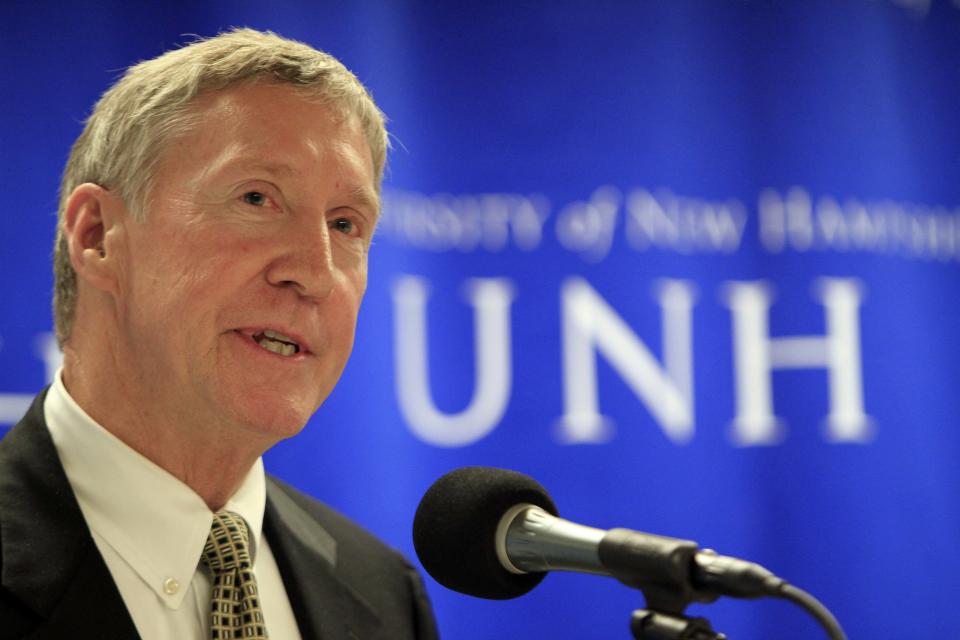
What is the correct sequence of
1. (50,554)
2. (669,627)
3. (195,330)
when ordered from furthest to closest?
(195,330) < (50,554) < (669,627)

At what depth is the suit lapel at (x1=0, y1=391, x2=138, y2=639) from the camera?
1.43 metres

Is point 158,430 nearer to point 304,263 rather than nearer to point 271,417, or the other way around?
point 271,417

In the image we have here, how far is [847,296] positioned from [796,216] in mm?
274

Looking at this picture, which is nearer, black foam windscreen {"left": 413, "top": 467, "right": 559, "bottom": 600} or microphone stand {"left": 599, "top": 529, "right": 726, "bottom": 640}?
microphone stand {"left": 599, "top": 529, "right": 726, "bottom": 640}

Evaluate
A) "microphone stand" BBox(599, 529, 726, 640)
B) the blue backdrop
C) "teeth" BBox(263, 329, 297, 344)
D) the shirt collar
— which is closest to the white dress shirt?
the shirt collar

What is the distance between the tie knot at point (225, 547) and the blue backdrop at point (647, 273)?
1.08 m

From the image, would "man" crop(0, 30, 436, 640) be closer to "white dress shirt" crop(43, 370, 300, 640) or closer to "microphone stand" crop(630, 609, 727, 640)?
"white dress shirt" crop(43, 370, 300, 640)

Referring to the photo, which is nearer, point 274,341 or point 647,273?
point 274,341

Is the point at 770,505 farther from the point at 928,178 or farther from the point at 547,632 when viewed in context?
the point at 928,178

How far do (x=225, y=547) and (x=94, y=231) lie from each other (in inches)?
19.6

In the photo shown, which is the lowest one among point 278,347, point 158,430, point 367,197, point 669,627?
point 669,627

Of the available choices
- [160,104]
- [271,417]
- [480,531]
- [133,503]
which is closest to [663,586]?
[480,531]

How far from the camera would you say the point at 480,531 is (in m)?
1.34

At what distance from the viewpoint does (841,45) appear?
3357 millimetres
